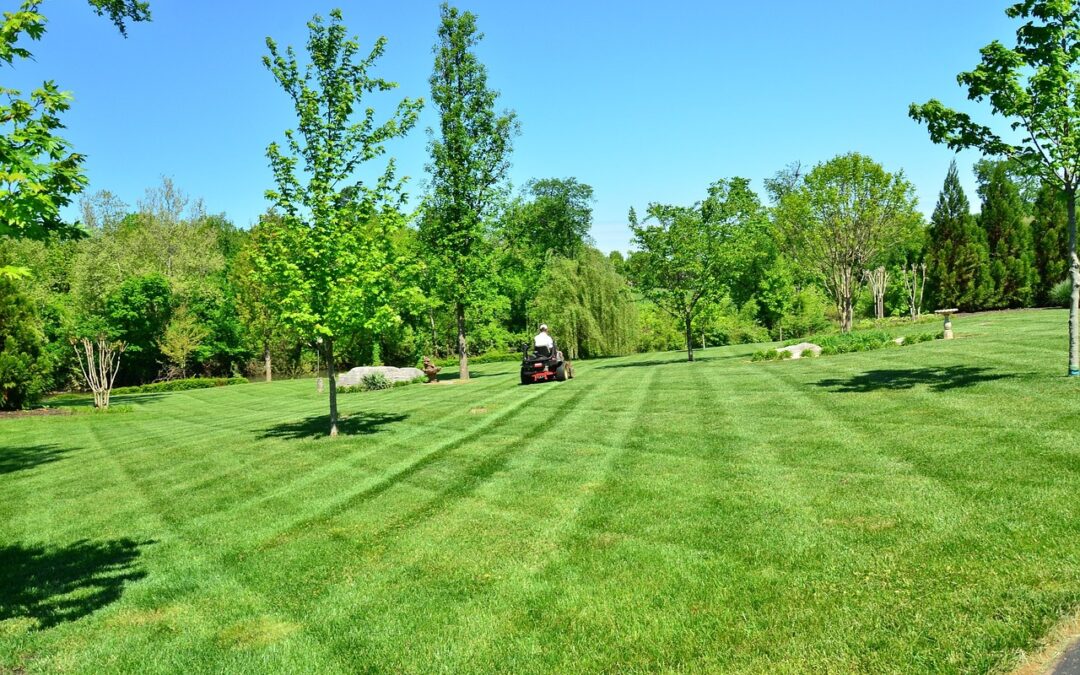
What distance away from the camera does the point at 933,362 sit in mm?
14867

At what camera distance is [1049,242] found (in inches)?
1352

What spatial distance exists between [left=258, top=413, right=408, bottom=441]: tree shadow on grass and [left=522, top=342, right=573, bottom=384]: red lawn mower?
6.63 m

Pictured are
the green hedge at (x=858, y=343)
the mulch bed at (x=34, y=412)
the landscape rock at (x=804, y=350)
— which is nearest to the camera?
the mulch bed at (x=34, y=412)

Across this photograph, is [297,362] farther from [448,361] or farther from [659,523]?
[659,523]

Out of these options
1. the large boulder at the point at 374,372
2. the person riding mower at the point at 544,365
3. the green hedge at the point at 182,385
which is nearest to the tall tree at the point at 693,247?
the person riding mower at the point at 544,365

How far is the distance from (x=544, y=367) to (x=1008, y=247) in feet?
96.9

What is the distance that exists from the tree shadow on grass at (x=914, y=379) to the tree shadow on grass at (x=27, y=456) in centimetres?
1596

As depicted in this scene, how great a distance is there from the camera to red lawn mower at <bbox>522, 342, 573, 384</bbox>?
70.2ft

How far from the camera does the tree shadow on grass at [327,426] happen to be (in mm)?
13273

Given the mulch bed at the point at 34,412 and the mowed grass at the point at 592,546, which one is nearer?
the mowed grass at the point at 592,546

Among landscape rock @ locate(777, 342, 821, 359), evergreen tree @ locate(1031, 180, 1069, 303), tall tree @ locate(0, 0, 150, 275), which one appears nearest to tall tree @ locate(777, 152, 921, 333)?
landscape rock @ locate(777, 342, 821, 359)

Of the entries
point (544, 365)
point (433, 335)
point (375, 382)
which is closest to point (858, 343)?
point (544, 365)

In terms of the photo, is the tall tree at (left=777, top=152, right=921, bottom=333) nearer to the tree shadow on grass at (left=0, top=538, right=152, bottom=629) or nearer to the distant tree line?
the distant tree line

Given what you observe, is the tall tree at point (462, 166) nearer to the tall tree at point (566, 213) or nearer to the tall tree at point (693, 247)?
the tall tree at point (693, 247)
